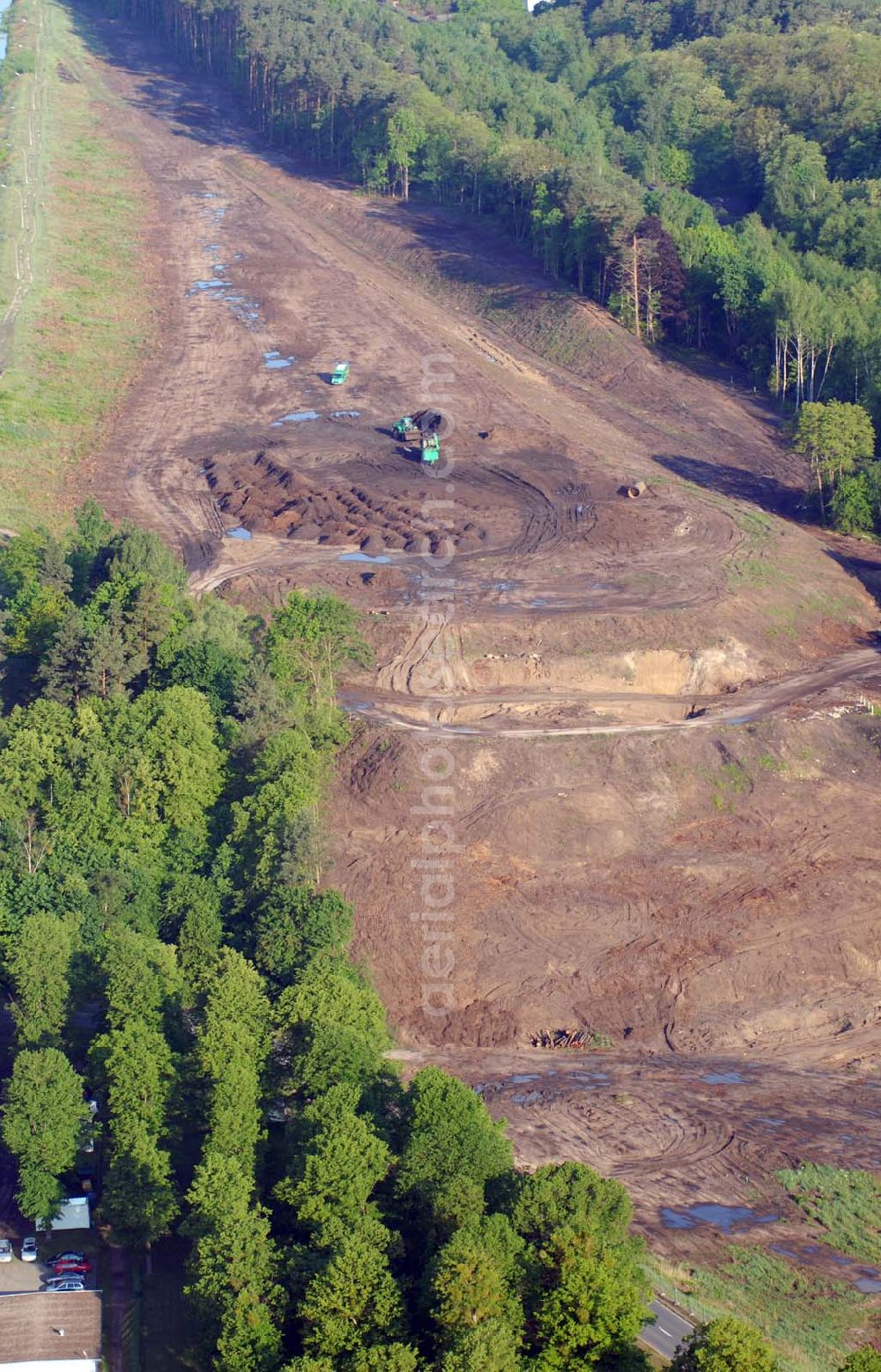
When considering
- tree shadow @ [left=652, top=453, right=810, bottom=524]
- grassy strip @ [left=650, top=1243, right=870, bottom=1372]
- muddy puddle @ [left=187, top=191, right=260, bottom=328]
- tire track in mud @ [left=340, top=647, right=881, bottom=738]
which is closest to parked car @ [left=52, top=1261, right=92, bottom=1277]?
grassy strip @ [left=650, top=1243, right=870, bottom=1372]

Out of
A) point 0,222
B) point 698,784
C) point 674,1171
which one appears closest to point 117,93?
point 0,222

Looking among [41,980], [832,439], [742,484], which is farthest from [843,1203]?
[742,484]

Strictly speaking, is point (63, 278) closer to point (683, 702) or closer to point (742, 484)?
point (742, 484)

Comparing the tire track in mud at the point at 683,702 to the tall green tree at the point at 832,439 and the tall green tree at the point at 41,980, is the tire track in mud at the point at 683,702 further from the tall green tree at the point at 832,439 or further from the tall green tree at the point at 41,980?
the tall green tree at the point at 41,980

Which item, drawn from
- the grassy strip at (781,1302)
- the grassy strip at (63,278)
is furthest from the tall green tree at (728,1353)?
the grassy strip at (63,278)

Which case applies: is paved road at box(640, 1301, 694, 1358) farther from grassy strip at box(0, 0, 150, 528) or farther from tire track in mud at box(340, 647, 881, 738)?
grassy strip at box(0, 0, 150, 528)
